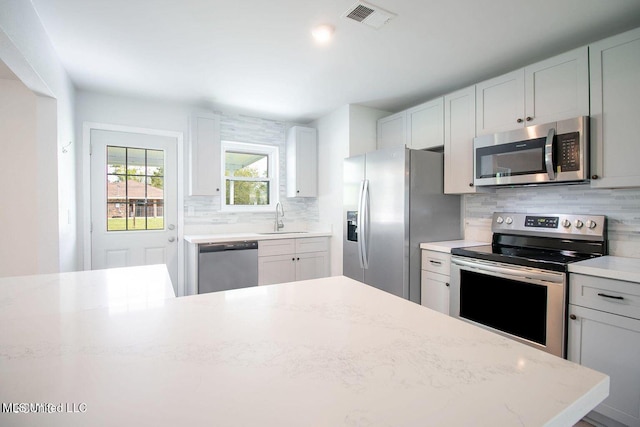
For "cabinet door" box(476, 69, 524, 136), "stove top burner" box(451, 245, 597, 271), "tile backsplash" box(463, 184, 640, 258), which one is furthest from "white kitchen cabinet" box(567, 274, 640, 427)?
"cabinet door" box(476, 69, 524, 136)

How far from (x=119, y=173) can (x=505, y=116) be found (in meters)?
3.71

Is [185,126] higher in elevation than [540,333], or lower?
higher

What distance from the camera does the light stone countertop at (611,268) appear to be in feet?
5.23

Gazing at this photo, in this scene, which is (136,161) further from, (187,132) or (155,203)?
(187,132)

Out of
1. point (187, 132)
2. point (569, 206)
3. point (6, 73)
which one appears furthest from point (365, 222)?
point (6, 73)

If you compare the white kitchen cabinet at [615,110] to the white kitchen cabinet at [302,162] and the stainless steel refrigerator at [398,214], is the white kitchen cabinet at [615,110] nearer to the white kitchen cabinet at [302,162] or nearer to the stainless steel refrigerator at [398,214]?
the stainless steel refrigerator at [398,214]

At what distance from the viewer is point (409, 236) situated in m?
2.74

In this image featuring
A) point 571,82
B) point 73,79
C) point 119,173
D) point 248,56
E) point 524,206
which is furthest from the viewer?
point 119,173

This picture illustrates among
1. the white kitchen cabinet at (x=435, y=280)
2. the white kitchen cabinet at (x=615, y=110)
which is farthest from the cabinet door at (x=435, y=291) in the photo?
the white kitchen cabinet at (x=615, y=110)

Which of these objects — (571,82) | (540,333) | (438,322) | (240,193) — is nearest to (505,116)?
(571,82)

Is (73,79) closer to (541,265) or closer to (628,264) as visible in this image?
(541,265)

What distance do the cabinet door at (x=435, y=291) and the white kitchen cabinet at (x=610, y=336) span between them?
89cm

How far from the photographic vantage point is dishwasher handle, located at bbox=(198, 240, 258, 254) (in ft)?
10.3

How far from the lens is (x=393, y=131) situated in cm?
346
